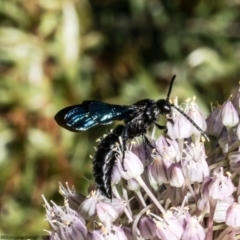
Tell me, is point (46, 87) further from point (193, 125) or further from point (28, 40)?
point (193, 125)

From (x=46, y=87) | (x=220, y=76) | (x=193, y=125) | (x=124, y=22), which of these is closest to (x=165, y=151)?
(x=193, y=125)

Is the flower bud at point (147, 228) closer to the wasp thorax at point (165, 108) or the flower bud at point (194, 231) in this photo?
the flower bud at point (194, 231)

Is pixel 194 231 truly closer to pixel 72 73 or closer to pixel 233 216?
pixel 233 216

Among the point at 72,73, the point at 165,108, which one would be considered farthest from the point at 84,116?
the point at 72,73

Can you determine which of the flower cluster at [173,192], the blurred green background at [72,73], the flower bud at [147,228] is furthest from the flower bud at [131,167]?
the blurred green background at [72,73]

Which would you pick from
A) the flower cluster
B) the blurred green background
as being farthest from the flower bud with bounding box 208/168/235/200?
the blurred green background
